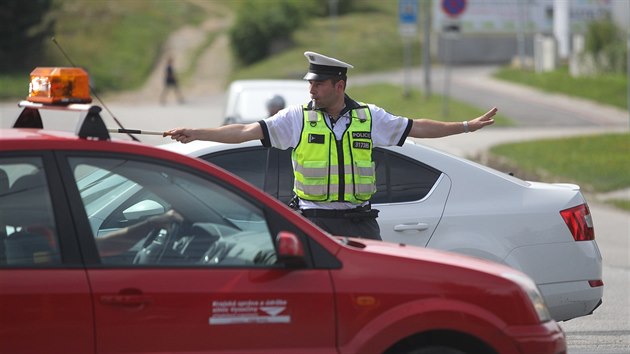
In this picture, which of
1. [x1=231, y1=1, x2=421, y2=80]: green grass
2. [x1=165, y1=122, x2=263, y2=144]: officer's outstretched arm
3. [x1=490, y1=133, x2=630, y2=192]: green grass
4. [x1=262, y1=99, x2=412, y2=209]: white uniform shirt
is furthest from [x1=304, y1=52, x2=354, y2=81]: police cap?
[x1=231, y1=1, x2=421, y2=80]: green grass

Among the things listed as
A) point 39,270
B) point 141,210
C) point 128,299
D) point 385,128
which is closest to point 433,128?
point 385,128

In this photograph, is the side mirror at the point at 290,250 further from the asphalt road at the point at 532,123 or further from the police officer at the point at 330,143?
the asphalt road at the point at 532,123

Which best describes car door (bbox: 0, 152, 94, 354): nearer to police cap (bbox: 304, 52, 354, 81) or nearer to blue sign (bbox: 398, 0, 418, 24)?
police cap (bbox: 304, 52, 354, 81)

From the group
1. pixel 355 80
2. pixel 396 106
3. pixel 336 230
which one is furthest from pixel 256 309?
pixel 355 80

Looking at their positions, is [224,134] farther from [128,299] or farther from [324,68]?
[128,299]

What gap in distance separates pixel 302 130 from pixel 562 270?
2.07 metres

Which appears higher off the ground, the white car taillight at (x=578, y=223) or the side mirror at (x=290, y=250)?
the side mirror at (x=290, y=250)

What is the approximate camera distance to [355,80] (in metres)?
45.5

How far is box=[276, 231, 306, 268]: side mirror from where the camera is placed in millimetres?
4641

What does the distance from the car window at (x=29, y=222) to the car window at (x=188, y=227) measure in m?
0.17

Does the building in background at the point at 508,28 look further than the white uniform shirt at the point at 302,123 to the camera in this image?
Yes

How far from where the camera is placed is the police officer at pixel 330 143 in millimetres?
6223

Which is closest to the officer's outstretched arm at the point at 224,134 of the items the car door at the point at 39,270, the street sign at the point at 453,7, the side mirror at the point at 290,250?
the car door at the point at 39,270

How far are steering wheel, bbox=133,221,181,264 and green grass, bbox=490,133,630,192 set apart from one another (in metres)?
12.7
